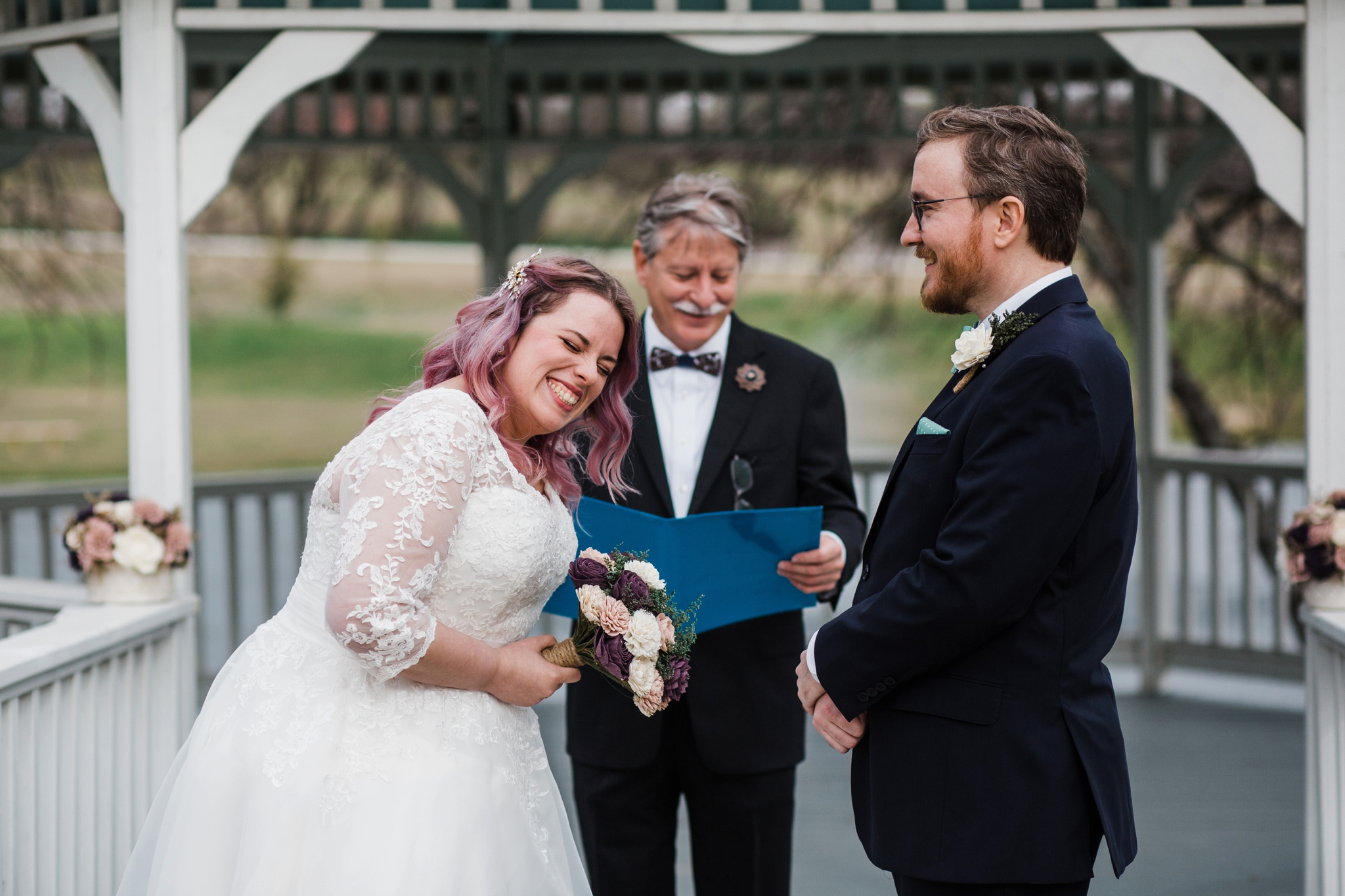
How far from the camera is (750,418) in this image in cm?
272

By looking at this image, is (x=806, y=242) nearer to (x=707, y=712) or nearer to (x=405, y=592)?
(x=707, y=712)

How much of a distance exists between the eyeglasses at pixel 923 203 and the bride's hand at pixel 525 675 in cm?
91

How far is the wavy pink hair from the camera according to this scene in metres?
2.02

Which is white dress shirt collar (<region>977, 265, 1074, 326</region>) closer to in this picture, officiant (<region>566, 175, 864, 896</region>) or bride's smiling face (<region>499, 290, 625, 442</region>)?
bride's smiling face (<region>499, 290, 625, 442</region>)

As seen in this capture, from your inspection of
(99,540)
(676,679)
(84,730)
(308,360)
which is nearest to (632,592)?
(676,679)

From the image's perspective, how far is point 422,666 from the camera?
1879 millimetres

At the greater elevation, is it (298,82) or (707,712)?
(298,82)

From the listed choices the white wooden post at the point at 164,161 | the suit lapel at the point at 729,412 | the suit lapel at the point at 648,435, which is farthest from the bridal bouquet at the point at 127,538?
the suit lapel at the point at 729,412

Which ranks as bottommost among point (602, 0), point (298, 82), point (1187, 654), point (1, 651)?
point (1187, 654)

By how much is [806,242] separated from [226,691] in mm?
11612

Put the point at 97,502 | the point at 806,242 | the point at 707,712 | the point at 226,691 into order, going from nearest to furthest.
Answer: the point at 226,691
the point at 707,712
the point at 97,502
the point at 806,242

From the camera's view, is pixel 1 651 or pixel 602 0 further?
pixel 602 0

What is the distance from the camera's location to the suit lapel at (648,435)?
265cm

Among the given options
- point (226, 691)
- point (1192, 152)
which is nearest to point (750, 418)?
point (226, 691)
